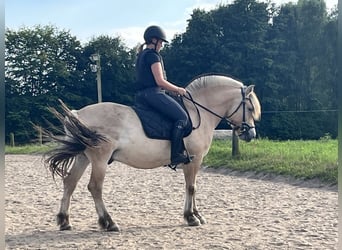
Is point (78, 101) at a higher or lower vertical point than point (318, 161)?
higher

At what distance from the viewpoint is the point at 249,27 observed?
36.8 meters

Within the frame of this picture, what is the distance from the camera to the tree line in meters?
33.7

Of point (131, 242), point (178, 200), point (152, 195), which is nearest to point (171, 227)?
point (131, 242)

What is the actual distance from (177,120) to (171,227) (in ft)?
4.03

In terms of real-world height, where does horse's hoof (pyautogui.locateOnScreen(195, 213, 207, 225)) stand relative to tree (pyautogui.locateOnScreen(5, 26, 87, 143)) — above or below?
below

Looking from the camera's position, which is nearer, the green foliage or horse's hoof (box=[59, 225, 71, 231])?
horse's hoof (box=[59, 225, 71, 231])

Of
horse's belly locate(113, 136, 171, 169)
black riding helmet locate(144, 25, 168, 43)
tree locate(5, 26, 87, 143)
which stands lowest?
horse's belly locate(113, 136, 171, 169)

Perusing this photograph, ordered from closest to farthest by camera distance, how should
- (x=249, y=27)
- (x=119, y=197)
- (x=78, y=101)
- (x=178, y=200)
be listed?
(x=178, y=200)
(x=119, y=197)
(x=78, y=101)
(x=249, y=27)

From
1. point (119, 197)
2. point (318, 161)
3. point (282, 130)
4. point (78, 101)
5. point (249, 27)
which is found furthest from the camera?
point (249, 27)

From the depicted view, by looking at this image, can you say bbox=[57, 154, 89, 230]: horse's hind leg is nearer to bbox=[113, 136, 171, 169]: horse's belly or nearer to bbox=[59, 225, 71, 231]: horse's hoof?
bbox=[59, 225, 71, 231]: horse's hoof

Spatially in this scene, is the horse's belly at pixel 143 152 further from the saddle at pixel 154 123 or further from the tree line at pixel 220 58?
the tree line at pixel 220 58

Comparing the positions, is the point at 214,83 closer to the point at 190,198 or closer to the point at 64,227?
the point at 190,198

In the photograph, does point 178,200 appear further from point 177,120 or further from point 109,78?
point 109,78

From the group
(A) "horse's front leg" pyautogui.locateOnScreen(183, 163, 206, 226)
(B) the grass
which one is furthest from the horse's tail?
(B) the grass
